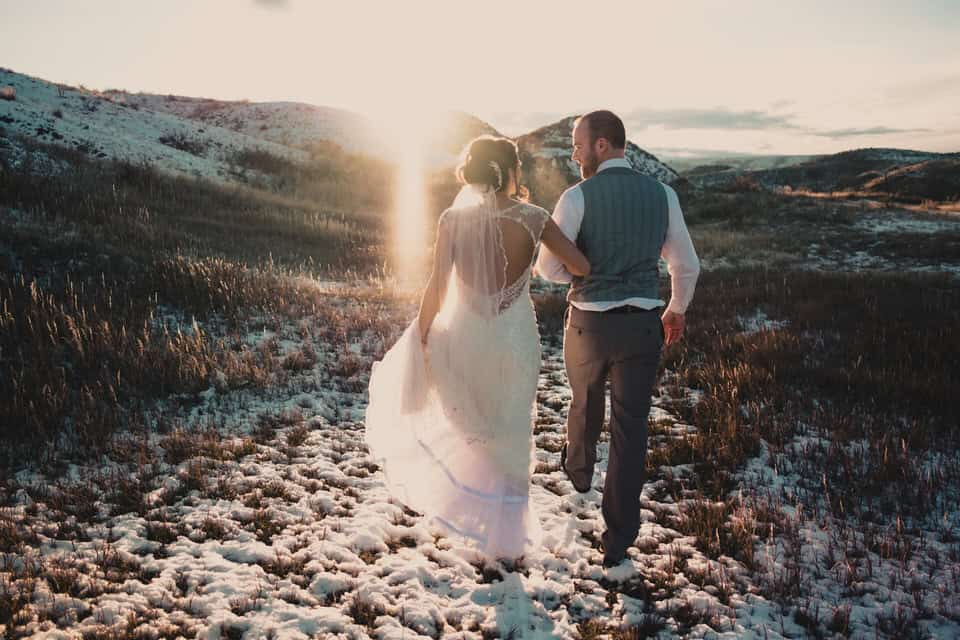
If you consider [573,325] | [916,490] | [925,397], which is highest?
[573,325]

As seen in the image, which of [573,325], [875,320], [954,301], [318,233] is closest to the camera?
[573,325]

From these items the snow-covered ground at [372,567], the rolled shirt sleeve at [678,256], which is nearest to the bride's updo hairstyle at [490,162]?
the rolled shirt sleeve at [678,256]

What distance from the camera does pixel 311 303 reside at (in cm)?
1030

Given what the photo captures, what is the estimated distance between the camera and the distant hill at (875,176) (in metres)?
38.6

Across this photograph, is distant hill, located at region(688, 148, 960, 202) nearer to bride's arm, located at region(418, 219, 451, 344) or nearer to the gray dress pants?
the gray dress pants

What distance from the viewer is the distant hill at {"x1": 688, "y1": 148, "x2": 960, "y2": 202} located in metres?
38.6

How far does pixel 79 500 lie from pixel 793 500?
582cm

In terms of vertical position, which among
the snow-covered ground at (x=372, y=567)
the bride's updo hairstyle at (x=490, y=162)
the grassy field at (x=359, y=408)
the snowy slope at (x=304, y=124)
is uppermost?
the snowy slope at (x=304, y=124)

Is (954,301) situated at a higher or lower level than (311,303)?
higher

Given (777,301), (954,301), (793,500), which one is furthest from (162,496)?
(954,301)

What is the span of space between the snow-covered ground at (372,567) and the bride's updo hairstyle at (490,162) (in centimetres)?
268

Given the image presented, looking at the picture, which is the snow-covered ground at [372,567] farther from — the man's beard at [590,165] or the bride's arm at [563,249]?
the man's beard at [590,165]

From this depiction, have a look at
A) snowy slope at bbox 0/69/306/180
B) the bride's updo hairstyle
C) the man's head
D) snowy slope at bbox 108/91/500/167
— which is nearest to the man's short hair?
the man's head

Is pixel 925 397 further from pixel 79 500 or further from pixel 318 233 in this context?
pixel 318 233
